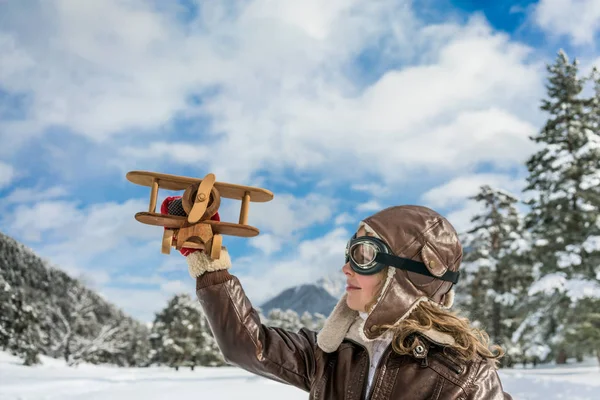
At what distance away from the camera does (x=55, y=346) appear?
75.2ft

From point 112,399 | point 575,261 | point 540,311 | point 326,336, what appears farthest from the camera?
point 540,311

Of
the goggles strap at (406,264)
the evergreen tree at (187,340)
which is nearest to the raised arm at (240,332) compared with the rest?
the goggles strap at (406,264)

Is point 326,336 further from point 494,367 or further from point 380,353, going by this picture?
point 494,367

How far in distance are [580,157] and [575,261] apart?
3316mm

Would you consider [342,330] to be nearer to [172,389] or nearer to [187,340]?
[172,389]

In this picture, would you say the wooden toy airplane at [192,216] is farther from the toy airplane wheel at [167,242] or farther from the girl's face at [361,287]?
the girl's face at [361,287]

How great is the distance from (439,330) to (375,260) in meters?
0.36

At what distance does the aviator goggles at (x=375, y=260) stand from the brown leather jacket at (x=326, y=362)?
0.28 m

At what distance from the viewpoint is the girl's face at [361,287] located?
203cm

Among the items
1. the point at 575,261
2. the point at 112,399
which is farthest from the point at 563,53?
the point at 112,399

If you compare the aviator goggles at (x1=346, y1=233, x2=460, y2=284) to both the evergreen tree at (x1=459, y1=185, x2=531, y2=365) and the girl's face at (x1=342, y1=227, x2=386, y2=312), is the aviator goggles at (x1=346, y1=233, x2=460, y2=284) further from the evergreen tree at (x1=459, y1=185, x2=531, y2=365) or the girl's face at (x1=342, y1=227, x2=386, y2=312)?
the evergreen tree at (x1=459, y1=185, x2=531, y2=365)

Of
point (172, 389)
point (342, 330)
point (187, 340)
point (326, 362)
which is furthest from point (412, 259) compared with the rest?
point (187, 340)

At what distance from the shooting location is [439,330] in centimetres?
192

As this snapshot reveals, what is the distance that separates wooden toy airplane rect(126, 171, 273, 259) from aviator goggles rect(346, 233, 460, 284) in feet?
1.37
